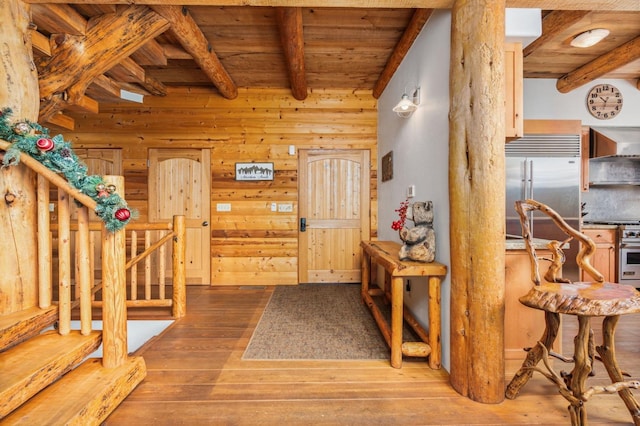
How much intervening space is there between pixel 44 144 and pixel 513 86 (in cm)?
283

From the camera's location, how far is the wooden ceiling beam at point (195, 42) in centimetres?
247

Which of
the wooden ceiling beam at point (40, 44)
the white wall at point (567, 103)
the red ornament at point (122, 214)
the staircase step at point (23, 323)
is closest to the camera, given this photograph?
the staircase step at point (23, 323)

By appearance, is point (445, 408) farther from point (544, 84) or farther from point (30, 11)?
point (544, 84)

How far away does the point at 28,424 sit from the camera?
137 cm

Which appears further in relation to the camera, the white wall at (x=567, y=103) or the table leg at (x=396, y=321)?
the white wall at (x=567, y=103)

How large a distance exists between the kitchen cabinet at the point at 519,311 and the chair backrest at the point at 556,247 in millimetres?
365

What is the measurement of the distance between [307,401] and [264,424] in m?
0.29

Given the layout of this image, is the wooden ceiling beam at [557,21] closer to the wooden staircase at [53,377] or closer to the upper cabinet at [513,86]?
the upper cabinet at [513,86]

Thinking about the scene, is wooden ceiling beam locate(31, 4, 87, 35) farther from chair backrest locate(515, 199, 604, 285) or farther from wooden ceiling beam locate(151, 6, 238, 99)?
chair backrest locate(515, 199, 604, 285)

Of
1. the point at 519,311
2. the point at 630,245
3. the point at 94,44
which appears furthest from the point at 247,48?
the point at 630,245

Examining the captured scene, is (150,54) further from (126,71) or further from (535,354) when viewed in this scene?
(535,354)

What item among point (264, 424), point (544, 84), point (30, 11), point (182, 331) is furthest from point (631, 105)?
point (30, 11)

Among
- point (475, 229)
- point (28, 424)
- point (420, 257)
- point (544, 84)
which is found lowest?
point (28, 424)

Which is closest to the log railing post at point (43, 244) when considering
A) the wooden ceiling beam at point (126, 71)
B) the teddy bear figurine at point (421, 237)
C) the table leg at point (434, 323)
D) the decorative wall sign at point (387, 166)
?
the wooden ceiling beam at point (126, 71)
